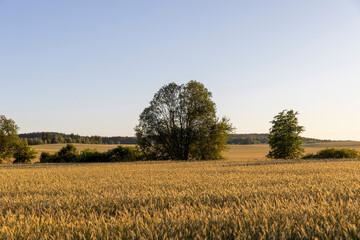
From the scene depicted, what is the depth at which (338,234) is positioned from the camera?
300 centimetres

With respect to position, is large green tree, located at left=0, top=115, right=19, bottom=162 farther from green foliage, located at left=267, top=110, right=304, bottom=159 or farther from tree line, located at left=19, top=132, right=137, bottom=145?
tree line, located at left=19, top=132, right=137, bottom=145

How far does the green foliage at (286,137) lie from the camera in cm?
3488

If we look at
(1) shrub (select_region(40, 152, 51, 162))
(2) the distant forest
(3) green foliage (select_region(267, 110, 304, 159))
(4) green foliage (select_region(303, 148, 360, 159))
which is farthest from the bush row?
(2) the distant forest

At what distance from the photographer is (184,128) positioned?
38000 millimetres

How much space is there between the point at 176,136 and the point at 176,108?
3945 millimetres

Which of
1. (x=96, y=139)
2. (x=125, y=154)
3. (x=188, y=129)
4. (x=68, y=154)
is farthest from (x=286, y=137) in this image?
(x=96, y=139)

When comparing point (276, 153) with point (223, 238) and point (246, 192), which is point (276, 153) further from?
point (223, 238)

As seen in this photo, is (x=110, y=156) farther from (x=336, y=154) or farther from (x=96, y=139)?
(x=96, y=139)

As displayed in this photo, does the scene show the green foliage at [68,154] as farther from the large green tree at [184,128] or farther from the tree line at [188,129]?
the large green tree at [184,128]

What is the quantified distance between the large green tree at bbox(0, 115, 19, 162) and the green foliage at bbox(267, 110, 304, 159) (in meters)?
42.5

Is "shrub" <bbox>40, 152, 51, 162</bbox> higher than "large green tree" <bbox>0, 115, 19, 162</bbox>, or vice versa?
"large green tree" <bbox>0, 115, 19, 162</bbox>

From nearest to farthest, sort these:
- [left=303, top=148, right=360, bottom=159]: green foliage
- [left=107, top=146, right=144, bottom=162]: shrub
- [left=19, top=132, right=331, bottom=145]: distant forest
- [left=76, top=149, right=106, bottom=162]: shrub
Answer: [left=303, top=148, right=360, bottom=159]: green foliage, [left=107, top=146, right=144, bottom=162]: shrub, [left=76, top=149, right=106, bottom=162]: shrub, [left=19, top=132, right=331, bottom=145]: distant forest

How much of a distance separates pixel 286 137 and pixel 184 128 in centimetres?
1349

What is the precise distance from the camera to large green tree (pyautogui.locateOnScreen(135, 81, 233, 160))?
3709cm
